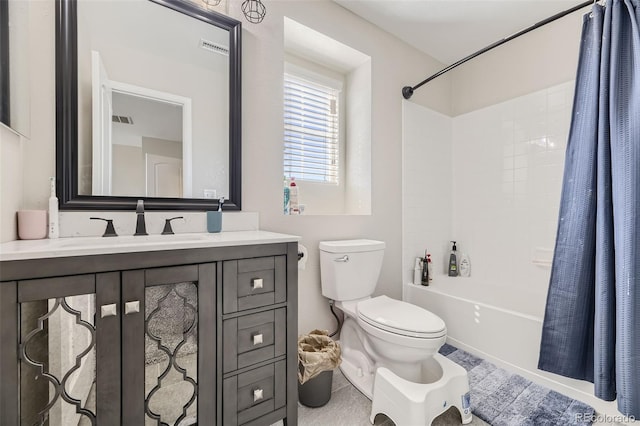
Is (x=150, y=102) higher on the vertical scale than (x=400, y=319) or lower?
higher

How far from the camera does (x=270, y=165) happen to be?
65.1 inches

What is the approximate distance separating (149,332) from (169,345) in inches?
3.4

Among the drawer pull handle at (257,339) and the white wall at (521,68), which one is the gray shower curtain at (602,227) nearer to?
the white wall at (521,68)

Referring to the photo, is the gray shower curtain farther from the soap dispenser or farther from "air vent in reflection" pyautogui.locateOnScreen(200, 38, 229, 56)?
"air vent in reflection" pyautogui.locateOnScreen(200, 38, 229, 56)

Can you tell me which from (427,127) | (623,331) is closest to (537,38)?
(427,127)

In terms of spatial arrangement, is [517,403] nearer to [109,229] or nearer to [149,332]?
[149,332]

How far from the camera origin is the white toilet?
1260 mm

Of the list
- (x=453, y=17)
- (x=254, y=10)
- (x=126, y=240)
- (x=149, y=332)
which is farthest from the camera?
(x=453, y=17)

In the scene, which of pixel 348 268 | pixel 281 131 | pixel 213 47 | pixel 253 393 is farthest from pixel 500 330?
pixel 213 47

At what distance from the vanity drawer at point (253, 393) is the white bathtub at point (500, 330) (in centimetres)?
145

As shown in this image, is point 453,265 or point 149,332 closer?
point 149,332

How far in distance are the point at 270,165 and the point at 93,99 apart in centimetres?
86

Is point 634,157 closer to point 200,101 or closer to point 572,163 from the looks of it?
point 572,163

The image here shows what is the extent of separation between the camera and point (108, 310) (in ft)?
2.73
